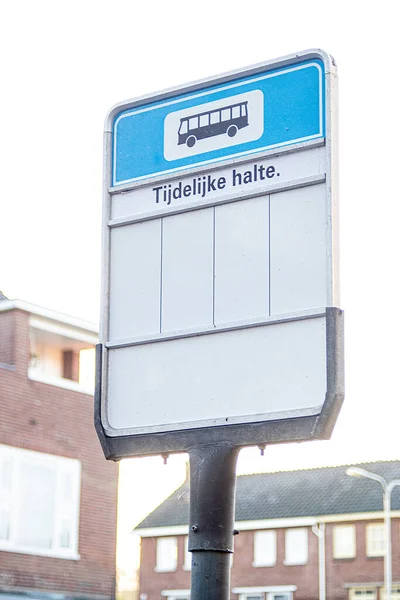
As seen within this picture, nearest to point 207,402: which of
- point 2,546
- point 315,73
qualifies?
point 315,73

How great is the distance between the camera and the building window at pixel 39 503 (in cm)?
2550

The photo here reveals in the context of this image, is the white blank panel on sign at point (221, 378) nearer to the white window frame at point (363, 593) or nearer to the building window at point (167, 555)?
the white window frame at point (363, 593)

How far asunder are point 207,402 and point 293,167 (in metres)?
0.74

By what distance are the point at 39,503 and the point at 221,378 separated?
75.4 ft

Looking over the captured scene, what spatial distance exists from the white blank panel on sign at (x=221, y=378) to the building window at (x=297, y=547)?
62902mm

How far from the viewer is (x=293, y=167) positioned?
3.74 m

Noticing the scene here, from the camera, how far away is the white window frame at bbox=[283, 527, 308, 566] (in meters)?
65.3

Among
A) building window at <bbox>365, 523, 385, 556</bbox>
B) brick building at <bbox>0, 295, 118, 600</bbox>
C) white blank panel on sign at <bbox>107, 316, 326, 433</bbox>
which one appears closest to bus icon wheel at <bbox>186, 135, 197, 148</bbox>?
white blank panel on sign at <bbox>107, 316, 326, 433</bbox>

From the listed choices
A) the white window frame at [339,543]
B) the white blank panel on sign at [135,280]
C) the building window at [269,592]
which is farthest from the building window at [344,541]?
the white blank panel on sign at [135,280]

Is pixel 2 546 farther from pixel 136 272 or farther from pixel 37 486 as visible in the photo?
pixel 136 272

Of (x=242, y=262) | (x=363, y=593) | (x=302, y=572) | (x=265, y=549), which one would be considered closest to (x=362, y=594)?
(x=363, y=593)

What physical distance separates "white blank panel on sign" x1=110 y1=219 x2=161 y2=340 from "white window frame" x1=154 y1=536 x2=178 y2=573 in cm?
6624

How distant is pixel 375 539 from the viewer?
64062 mm

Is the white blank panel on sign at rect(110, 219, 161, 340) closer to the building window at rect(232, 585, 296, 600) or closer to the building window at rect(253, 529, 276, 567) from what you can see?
the building window at rect(232, 585, 296, 600)
